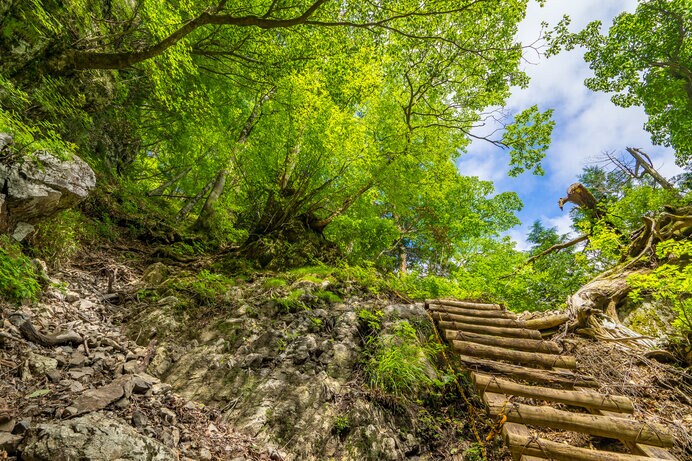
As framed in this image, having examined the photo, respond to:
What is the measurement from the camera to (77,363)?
107 inches

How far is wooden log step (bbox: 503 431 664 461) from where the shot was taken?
7.09 ft

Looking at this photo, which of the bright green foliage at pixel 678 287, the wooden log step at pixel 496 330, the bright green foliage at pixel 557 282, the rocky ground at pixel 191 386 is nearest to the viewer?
the rocky ground at pixel 191 386

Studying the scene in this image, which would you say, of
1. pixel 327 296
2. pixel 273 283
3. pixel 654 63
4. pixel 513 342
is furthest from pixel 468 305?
pixel 654 63

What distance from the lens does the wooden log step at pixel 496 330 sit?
13.2 feet

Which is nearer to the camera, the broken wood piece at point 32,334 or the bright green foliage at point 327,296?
the broken wood piece at point 32,334

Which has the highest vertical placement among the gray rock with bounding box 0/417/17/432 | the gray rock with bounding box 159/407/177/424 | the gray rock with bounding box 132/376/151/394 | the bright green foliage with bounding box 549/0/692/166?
the bright green foliage with bounding box 549/0/692/166

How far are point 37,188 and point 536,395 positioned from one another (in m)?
5.93

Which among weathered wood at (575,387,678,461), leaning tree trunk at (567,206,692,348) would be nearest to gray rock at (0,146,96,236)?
weathered wood at (575,387,678,461)

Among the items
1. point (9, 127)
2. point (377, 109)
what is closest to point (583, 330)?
point (377, 109)

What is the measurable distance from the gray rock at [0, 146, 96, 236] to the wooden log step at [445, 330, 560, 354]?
17.9 ft

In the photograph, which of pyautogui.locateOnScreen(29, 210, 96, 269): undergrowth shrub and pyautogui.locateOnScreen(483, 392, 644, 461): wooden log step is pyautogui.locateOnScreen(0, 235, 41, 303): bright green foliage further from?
pyautogui.locateOnScreen(483, 392, 644, 461): wooden log step

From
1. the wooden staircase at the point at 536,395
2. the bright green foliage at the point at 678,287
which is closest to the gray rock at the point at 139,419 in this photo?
the wooden staircase at the point at 536,395

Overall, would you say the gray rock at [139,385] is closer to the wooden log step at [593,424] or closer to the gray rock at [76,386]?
the gray rock at [76,386]

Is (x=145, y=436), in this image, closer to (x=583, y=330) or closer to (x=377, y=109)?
(x=583, y=330)
